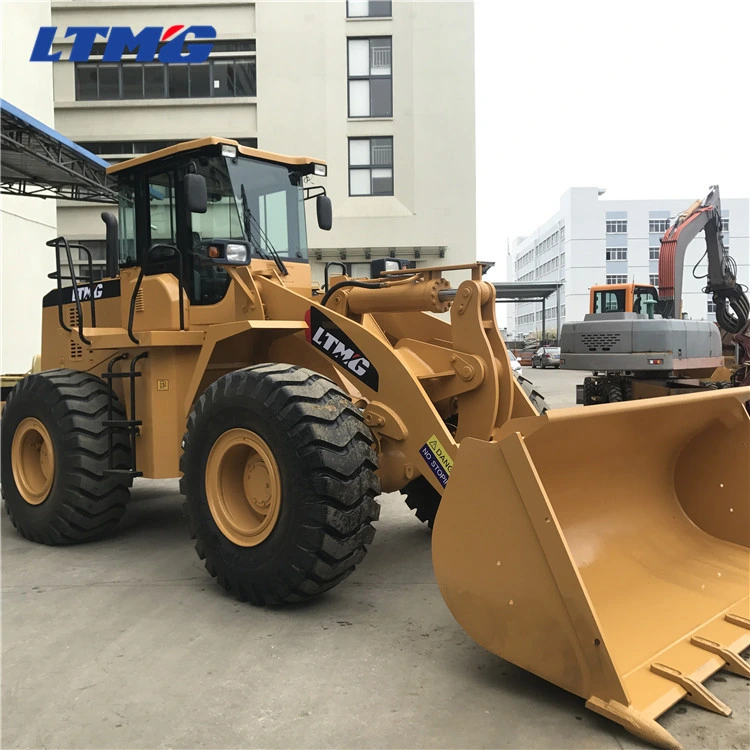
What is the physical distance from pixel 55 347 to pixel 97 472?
1.85m

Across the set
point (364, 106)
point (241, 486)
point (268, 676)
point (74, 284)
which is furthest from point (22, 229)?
point (268, 676)

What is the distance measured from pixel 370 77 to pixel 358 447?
22010mm


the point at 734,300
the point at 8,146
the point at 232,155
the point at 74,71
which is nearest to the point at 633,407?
the point at 232,155

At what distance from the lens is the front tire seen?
392cm

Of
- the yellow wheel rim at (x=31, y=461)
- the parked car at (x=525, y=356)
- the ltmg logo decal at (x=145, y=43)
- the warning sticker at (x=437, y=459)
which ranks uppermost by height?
A: the ltmg logo decal at (x=145, y=43)

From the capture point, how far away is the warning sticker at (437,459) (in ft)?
13.4

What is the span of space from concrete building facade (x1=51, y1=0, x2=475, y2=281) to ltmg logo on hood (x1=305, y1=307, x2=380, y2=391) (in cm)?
1832

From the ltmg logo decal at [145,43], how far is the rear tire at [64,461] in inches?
827

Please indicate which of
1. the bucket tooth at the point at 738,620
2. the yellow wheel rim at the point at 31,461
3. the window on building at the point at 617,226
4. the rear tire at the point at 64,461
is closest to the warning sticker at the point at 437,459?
the bucket tooth at the point at 738,620

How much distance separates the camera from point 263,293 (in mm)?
5184

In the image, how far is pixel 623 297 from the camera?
1980cm

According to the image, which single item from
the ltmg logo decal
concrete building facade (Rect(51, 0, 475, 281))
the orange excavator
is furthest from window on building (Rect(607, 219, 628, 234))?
the orange excavator

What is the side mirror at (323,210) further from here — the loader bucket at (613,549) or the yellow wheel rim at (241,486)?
the loader bucket at (613,549)

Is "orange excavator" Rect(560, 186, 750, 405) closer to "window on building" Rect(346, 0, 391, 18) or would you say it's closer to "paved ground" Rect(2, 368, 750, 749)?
"paved ground" Rect(2, 368, 750, 749)
